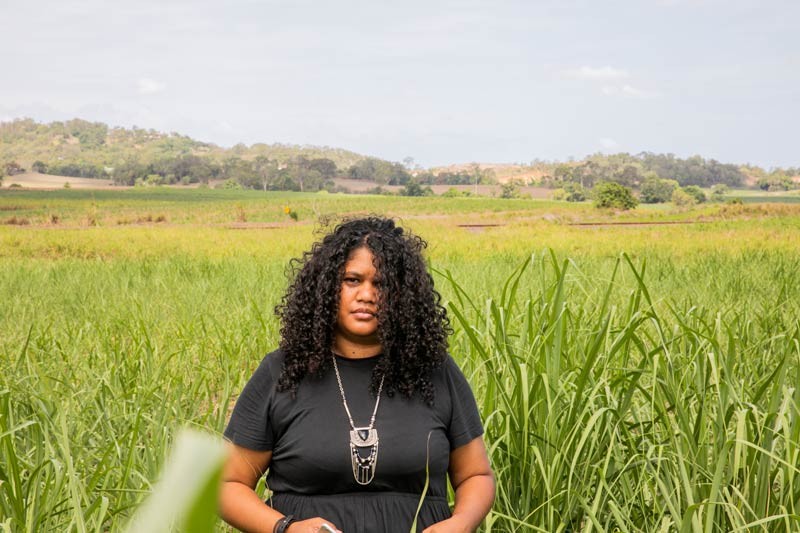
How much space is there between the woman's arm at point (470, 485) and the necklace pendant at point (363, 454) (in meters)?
0.19

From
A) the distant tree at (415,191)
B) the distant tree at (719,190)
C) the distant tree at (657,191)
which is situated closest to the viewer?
the distant tree at (657,191)

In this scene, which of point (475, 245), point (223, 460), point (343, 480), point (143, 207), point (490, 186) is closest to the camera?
point (223, 460)

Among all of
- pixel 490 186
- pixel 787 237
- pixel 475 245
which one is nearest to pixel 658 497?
pixel 475 245

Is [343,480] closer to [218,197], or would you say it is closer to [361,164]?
[218,197]

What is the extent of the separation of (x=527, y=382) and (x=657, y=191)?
67.5 meters

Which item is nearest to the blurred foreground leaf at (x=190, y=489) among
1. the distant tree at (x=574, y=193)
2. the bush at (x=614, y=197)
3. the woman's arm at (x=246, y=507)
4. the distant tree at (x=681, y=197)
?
the woman's arm at (x=246, y=507)

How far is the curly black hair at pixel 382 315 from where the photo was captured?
1.84 m

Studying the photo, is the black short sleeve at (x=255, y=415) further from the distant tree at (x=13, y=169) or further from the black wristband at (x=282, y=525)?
the distant tree at (x=13, y=169)

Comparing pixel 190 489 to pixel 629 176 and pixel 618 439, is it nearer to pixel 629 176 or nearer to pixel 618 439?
pixel 618 439

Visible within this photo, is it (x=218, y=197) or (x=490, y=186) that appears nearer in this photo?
(x=218, y=197)

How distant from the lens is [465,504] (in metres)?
1.83

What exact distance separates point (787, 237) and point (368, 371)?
15.7 m

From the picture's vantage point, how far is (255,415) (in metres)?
1.88

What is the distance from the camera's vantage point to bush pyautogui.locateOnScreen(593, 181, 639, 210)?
136 feet
